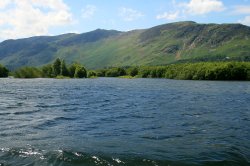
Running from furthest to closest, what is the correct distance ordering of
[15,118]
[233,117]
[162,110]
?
1. [162,110]
2. [233,117]
3. [15,118]

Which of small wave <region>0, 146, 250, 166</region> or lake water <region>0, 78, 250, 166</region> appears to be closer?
small wave <region>0, 146, 250, 166</region>

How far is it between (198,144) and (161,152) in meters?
4.67

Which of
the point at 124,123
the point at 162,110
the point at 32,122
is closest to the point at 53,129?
the point at 32,122

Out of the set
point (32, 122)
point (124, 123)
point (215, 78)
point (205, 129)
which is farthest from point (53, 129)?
point (215, 78)

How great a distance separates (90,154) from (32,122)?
1581 centimetres

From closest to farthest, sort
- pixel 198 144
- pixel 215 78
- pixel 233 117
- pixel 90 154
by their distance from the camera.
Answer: pixel 90 154, pixel 198 144, pixel 233 117, pixel 215 78

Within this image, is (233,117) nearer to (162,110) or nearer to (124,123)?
(162,110)

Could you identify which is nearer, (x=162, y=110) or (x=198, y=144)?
(x=198, y=144)

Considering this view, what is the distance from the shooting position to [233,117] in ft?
143

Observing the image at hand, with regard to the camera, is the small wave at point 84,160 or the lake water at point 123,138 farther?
the lake water at point 123,138

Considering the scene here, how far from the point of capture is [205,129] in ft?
115

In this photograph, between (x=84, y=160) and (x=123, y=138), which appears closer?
(x=84, y=160)

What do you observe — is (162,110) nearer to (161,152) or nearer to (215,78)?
(161,152)

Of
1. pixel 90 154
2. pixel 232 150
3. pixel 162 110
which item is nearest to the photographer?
pixel 90 154
